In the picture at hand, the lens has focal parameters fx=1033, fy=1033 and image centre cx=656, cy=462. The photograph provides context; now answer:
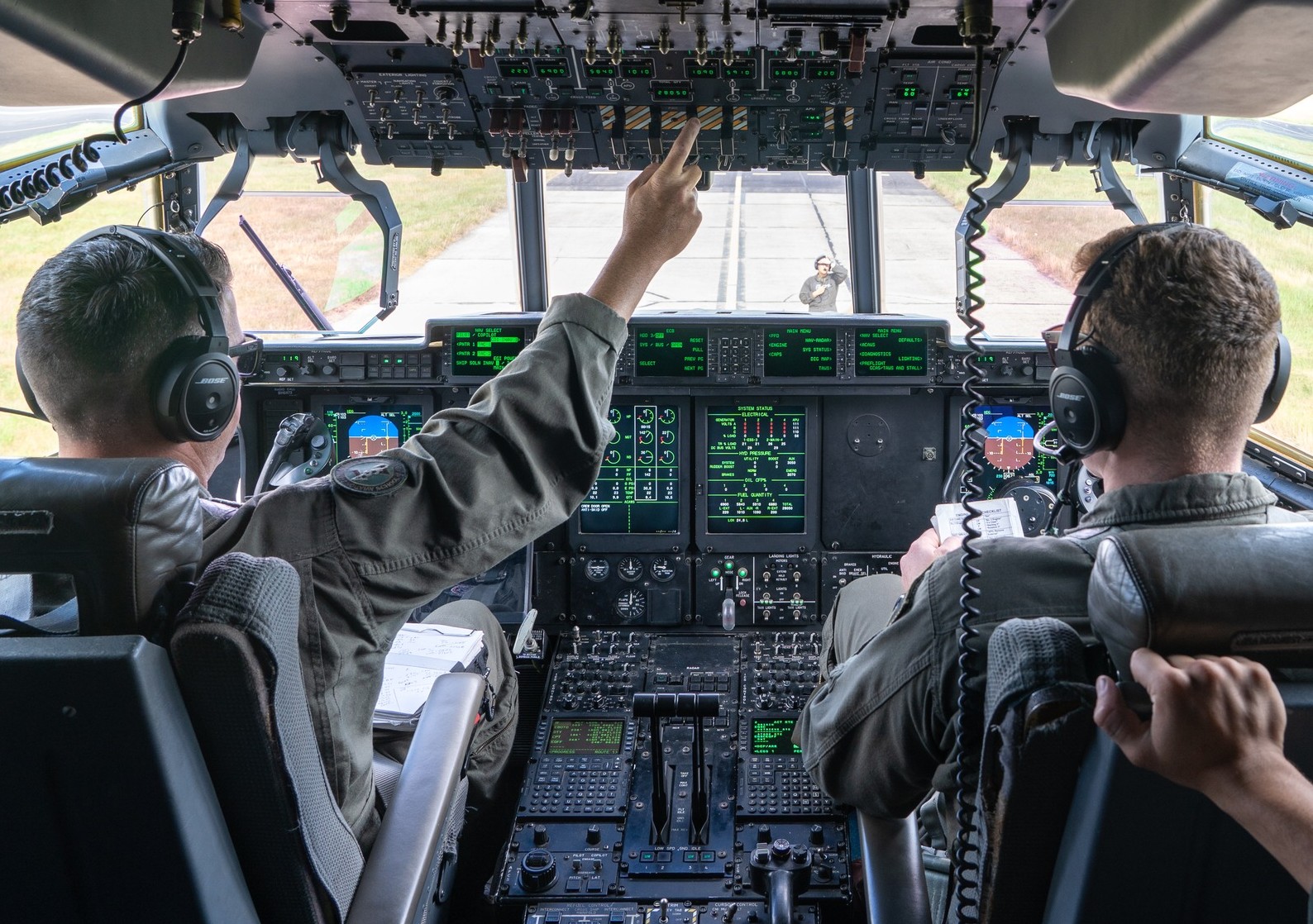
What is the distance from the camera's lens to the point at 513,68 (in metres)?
2.04

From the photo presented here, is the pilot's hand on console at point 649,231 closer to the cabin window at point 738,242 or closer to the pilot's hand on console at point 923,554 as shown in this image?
the pilot's hand on console at point 923,554

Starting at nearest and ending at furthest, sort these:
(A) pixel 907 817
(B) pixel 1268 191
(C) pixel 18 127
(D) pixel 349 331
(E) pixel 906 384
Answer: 1. (A) pixel 907 817
2. (B) pixel 1268 191
3. (C) pixel 18 127
4. (E) pixel 906 384
5. (D) pixel 349 331

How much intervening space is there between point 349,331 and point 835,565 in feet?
5.59

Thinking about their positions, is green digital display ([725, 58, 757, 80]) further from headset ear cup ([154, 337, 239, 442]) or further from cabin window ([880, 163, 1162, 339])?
headset ear cup ([154, 337, 239, 442])

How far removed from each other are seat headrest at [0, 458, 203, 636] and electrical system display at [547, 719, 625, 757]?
1.68 m

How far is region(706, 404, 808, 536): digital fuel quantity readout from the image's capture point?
3.10 metres

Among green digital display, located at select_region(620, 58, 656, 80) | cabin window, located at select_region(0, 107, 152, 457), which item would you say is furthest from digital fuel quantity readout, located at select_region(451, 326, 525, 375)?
green digital display, located at select_region(620, 58, 656, 80)

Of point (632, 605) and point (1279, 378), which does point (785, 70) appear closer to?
point (1279, 378)

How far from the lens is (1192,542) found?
895 millimetres

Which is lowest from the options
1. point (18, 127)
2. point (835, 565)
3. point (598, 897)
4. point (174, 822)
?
point (598, 897)

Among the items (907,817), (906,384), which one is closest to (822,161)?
(906,384)

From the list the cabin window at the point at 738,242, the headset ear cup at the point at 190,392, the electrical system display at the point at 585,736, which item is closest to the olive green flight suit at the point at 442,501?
the headset ear cup at the point at 190,392

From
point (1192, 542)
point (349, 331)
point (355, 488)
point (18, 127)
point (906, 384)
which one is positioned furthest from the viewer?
point (349, 331)

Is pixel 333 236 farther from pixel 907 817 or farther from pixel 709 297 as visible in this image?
pixel 907 817
